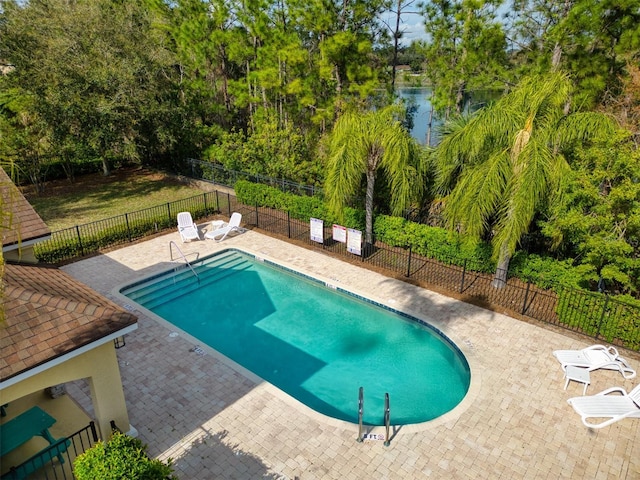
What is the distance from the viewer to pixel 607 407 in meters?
8.75

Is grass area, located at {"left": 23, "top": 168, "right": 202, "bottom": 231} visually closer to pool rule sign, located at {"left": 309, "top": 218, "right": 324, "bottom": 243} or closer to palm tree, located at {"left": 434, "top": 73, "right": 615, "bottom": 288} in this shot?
pool rule sign, located at {"left": 309, "top": 218, "right": 324, "bottom": 243}

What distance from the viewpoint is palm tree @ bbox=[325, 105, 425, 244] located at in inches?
573

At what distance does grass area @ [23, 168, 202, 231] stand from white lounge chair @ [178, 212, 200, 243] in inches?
202

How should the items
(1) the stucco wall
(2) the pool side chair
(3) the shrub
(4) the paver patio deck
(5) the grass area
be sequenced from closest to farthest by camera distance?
1. (3) the shrub
2. (1) the stucco wall
3. (4) the paver patio deck
4. (2) the pool side chair
5. (5) the grass area

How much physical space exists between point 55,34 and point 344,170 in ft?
62.3

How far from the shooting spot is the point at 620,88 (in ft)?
58.6

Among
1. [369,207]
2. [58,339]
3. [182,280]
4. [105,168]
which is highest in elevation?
[58,339]

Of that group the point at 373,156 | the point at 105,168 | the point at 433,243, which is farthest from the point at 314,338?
the point at 105,168

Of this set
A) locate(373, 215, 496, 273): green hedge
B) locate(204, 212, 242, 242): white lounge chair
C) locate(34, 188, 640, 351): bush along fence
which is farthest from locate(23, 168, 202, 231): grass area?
locate(373, 215, 496, 273): green hedge

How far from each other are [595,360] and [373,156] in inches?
356

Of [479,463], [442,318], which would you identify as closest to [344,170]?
[442,318]

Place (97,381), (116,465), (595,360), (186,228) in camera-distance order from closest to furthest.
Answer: (116,465) → (97,381) → (595,360) → (186,228)

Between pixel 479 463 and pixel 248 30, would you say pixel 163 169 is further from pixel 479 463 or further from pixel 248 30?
pixel 479 463

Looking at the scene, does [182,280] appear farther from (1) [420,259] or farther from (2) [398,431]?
(2) [398,431]
